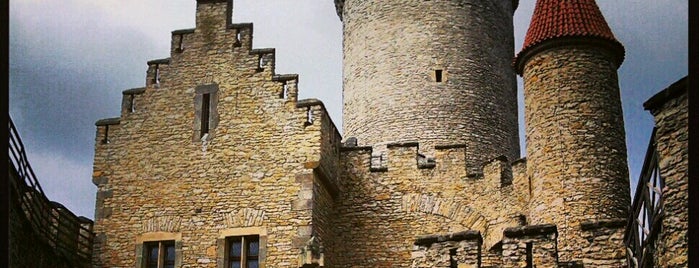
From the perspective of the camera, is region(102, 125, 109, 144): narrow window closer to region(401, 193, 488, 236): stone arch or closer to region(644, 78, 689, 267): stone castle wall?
region(401, 193, 488, 236): stone arch

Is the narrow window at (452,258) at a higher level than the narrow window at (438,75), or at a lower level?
lower

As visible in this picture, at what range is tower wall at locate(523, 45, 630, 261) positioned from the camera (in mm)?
18609

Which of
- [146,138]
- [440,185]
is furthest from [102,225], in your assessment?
[440,185]

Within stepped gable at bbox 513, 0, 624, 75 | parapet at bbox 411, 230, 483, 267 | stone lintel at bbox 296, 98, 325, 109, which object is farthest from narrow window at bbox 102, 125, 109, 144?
parapet at bbox 411, 230, 483, 267

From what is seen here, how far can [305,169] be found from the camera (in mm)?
20703

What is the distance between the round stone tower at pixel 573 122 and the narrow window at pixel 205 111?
6124 millimetres

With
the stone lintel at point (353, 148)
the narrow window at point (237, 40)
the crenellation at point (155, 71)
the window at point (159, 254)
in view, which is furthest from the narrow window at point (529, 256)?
the crenellation at point (155, 71)

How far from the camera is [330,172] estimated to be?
21578 millimetres

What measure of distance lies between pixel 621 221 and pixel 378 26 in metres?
12.1

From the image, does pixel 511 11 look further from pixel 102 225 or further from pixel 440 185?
pixel 102 225

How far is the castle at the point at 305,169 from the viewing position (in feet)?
63.1

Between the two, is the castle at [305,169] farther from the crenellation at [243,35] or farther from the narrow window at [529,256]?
the narrow window at [529,256]

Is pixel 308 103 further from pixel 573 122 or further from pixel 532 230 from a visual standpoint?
pixel 532 230

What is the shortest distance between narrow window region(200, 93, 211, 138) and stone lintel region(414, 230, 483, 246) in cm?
696
